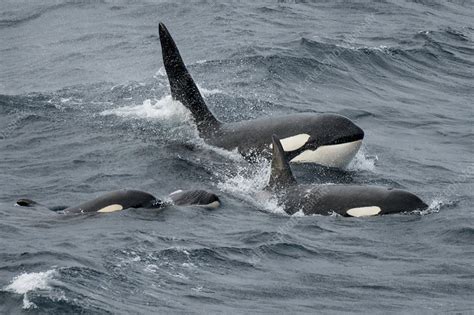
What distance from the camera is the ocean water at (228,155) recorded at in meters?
12.3

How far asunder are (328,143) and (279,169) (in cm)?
228

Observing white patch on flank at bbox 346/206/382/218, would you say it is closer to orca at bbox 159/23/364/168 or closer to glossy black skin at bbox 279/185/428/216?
glossy black skin at bbox 279/185/428/216

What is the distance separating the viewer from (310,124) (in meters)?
18.7

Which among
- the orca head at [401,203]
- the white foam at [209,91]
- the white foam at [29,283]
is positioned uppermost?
the white foam at [29,283]

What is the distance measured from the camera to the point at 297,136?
1852cm

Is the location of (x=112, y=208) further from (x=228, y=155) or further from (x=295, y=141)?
(x=295, y=141)

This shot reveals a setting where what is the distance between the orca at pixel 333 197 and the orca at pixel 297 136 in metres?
2.15

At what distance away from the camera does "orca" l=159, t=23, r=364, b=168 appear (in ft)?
60.4

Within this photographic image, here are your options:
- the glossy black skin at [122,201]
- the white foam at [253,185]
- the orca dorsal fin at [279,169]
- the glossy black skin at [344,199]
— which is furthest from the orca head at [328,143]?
the glossy black skin at [122,201]

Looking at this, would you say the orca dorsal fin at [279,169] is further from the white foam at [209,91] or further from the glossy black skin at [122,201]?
the white foam at [209,91]

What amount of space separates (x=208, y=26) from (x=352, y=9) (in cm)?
539

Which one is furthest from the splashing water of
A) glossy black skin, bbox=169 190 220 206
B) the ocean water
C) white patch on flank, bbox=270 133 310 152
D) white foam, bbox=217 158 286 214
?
glossy black skin, bbox=169 190 220 206

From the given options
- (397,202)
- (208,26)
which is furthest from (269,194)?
(208,26)

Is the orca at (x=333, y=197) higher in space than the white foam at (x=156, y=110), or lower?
higher
